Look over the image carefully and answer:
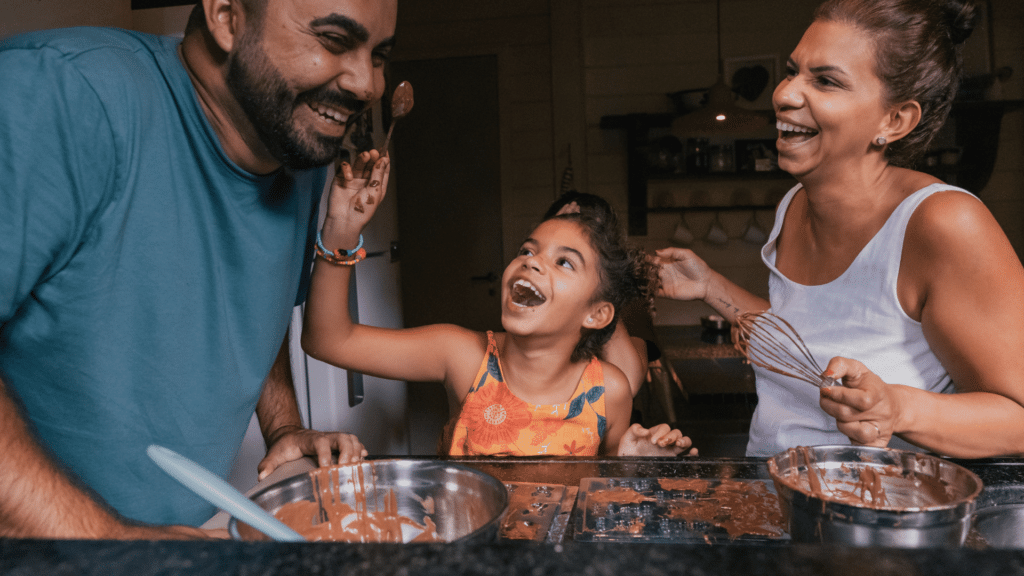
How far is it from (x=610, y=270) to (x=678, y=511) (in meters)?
0.97

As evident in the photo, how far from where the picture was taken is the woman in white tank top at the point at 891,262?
3.35ft

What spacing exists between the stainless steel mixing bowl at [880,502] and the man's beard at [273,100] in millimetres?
781

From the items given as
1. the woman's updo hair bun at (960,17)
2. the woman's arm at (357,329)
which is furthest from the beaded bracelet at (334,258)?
the woman's updo hair bun at (960,17)

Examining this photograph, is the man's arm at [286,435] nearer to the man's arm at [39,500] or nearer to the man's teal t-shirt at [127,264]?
the man's teal t-shirt at [127,264]

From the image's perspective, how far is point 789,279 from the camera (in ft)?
4.66

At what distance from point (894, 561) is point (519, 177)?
411 cm

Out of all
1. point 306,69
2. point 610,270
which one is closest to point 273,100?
point 306,69

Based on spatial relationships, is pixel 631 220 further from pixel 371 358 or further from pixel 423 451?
pixel 371 358

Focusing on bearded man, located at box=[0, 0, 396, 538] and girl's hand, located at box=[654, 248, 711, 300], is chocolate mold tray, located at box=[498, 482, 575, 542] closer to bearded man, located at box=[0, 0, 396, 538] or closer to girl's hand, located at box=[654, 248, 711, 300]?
bearded man, located at box=[0, 0, 396, 538]

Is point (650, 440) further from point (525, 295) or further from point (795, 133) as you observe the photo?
point (795, 133)

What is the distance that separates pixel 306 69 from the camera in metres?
0.97

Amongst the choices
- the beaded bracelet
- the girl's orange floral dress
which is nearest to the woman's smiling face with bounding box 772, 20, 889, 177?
the girl's orange floral dress

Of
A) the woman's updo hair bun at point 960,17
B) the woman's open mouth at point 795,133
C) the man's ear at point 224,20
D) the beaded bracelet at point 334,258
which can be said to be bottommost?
the beaded bracelet at point 334,258

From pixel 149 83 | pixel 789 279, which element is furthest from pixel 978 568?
pixel 789 279
